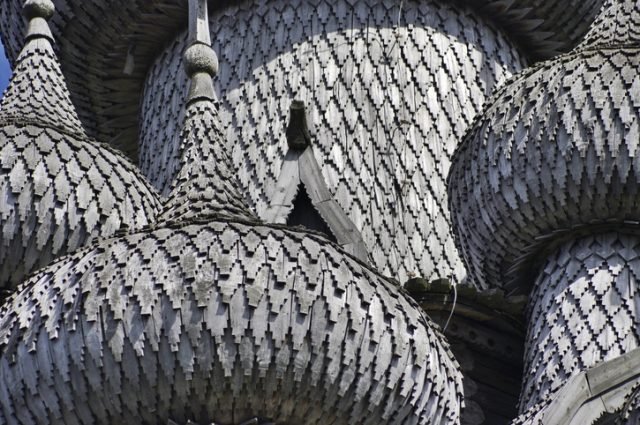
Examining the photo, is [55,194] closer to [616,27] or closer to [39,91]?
[39,91]

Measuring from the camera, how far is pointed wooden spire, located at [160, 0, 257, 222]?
12.9 m

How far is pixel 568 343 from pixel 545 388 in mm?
311

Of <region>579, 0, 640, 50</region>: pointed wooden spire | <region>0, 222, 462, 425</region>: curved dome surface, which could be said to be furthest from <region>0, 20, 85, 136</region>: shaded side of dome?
<region>579, 0, 640, 50</region>: pointed wooden spire

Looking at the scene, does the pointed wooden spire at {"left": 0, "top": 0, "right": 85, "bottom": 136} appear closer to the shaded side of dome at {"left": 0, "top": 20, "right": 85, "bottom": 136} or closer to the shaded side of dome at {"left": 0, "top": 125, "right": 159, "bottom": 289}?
the shaded side of dome at {"left": 0, "top": 20, "right": 85, "bottom": 136}

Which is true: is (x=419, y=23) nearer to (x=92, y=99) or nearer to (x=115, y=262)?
(x=92, y=99)

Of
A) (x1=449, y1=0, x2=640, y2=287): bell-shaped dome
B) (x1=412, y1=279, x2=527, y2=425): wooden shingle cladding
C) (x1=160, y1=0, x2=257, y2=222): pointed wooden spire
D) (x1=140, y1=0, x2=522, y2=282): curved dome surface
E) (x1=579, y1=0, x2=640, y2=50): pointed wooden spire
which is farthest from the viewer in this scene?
(x1=140, y1=0, x2=522, y2=282): curved dome surface

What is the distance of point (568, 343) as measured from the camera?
46.2 ft

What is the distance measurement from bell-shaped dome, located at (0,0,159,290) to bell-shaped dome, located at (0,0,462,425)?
5.23 feet

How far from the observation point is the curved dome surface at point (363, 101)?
53.7 feet

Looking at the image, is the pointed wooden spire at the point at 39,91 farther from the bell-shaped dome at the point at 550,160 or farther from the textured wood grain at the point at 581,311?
the textured wood grain at the point at 581,311

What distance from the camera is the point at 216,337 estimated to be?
12.0 m

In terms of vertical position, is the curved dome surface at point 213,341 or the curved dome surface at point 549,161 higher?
the curved dome surface at point 549,161

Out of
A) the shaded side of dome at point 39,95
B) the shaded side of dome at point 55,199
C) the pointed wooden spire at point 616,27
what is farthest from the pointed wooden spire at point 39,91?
the pointed wooden spire at point 616,27

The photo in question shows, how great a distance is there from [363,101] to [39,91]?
8.04 ft
